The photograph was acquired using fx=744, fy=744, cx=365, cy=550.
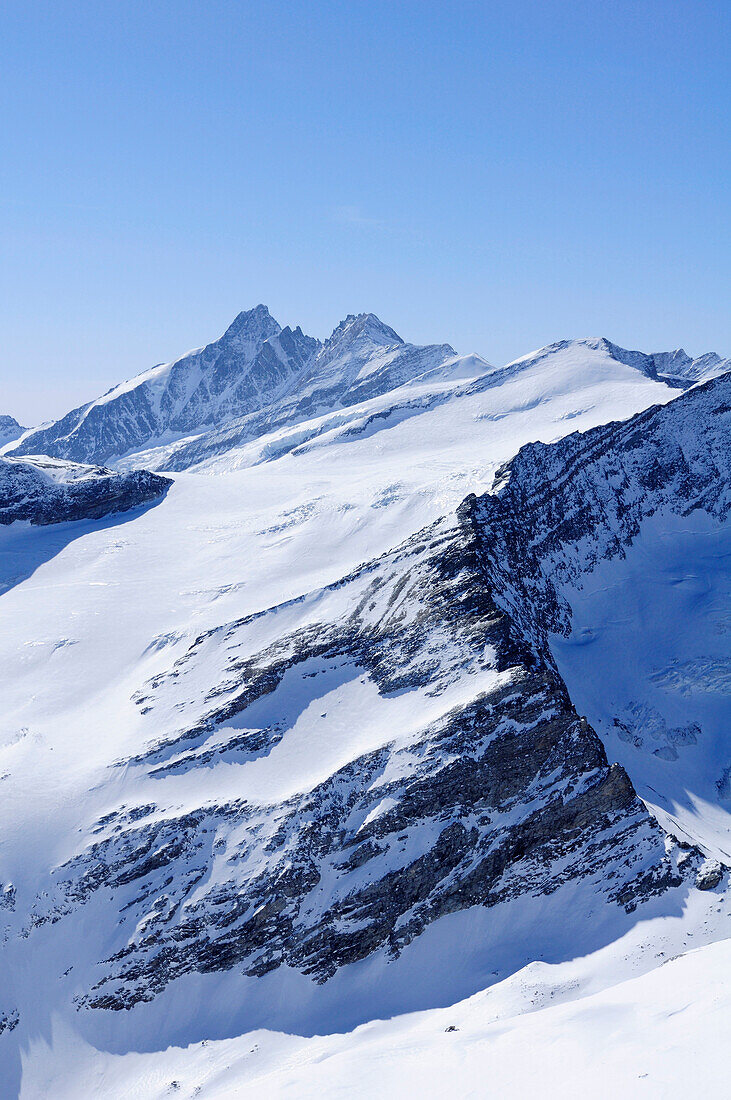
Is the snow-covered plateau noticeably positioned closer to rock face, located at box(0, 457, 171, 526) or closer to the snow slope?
the snow slope

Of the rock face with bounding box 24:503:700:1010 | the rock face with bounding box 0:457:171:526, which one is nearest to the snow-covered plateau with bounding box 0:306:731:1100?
the rock face with bounding box 24:503:700:1010

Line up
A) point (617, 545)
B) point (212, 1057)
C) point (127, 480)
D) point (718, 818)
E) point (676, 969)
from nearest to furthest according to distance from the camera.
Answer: point (676, 969) < point (212, 1057) < point (718, 818) < point (617, 545) < point (127, 480)

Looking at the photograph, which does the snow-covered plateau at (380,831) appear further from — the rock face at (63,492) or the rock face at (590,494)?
the rock face at (63,492)

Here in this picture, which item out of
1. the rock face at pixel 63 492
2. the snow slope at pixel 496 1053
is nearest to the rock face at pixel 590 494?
the snow slope at pixel 496 1053

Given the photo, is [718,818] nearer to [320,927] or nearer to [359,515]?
[320,927]

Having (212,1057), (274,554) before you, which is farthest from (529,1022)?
(274,554)

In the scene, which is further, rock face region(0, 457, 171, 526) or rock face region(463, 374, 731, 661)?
rock face region(0, 457, 171, 526)
